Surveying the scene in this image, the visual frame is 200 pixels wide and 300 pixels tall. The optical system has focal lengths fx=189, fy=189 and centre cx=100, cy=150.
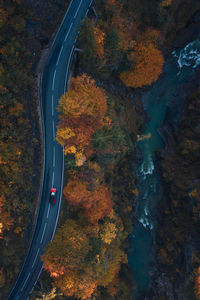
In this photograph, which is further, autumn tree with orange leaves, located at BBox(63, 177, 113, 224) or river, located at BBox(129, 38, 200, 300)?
river, located at BBox(129, 38, 200, 300)

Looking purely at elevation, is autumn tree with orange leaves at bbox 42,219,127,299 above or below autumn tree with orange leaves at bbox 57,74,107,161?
below

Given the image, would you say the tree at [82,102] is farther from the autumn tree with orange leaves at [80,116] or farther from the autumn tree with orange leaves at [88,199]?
the autumn tree with orange leaves at [88,199]

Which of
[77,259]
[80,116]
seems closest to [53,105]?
[80,116]

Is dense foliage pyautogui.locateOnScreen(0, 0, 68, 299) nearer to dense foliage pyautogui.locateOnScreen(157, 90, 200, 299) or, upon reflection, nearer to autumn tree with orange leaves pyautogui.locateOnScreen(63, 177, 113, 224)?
autumn tree with orange leaves pyautogui.locateOnScreen(63, 177, 113, 224)

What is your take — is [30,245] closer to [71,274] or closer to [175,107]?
[71,274]

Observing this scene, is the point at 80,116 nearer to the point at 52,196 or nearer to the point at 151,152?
the point at 52,196

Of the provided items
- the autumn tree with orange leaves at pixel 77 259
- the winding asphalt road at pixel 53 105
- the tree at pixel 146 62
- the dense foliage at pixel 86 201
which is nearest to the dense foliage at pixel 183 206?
the tree at pixel 146 62

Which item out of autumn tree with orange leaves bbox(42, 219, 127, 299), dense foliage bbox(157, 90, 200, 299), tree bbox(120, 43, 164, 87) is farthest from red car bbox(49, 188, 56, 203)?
tree bbox(120, 43, 164, 87)
